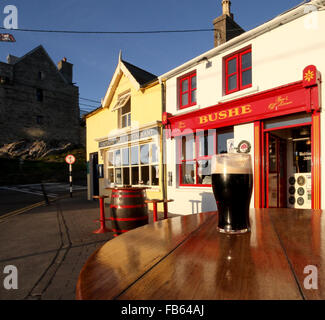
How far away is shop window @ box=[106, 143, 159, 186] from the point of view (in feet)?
27.3

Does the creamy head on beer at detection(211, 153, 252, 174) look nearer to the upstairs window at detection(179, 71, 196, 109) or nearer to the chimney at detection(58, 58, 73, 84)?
the upstairs window at detection(179, 71, 196, 109)

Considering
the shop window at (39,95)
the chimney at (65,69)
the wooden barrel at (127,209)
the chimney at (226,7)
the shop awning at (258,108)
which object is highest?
the chimney at (65,69)

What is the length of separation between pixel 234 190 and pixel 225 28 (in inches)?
323

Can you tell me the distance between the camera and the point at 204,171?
7.04 meters

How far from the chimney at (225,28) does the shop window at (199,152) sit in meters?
3.45

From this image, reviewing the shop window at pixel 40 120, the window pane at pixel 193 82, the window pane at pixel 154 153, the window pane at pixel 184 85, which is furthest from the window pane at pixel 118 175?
the shop window at pixel 40 120

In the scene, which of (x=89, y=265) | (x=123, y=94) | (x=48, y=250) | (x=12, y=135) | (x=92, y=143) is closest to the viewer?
(x=89, y=265)

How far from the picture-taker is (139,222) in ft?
14.3

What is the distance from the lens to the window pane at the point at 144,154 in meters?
8.55

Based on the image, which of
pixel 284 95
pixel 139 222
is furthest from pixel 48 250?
pixel 284 95

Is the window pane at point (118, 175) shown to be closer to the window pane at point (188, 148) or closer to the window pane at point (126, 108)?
the window pane at point (126, 108)

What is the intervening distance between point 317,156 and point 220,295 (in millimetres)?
5164
